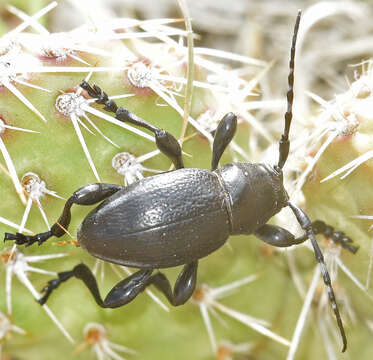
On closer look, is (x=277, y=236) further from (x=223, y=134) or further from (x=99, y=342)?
(x=99, y=342)

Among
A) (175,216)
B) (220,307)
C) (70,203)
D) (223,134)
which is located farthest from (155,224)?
(220,307)

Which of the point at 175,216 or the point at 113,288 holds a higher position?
the point at 175,216

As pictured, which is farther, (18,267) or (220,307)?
(220,307)

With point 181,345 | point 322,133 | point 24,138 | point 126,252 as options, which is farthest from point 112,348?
point 322,133

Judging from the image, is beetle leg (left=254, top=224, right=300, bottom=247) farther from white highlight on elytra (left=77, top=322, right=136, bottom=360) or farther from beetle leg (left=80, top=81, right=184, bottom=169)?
white highlight on elytra (left=77, top=322, right=136, bottom=360)

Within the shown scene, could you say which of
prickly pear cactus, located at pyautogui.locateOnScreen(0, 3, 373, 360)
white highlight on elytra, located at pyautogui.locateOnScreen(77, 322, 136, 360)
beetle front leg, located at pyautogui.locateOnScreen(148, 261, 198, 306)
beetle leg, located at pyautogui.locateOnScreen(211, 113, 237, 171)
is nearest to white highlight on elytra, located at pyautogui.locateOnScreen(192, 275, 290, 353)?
prickly pear cactus, located at pyautogui.locateOnScreen(0, 3, 373, 360)

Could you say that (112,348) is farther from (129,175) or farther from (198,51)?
(198,51)
